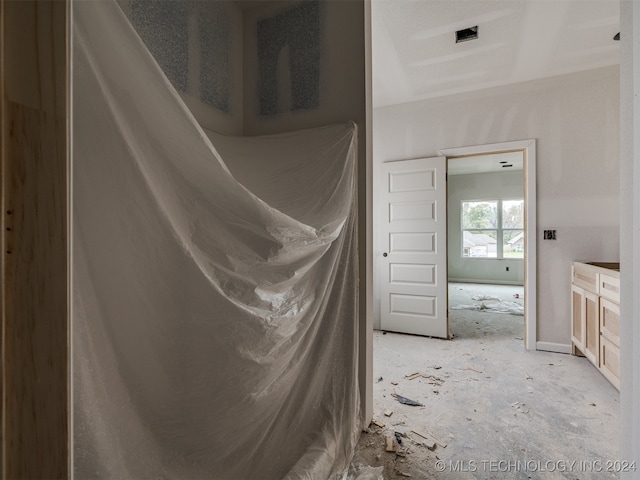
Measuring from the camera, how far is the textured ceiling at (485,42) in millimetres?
2078

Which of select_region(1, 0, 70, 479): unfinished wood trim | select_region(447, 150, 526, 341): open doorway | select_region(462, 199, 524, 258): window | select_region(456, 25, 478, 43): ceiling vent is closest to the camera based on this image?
select_region(1, 0, 70, 479): unfinished wood trim

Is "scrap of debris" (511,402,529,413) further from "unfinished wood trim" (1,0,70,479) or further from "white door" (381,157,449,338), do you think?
"unfinished wood trim" (1,0,70,479)

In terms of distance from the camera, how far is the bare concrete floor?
1.50m

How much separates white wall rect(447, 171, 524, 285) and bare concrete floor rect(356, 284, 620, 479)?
4632 mm

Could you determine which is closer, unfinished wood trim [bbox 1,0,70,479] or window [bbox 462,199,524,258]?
unfinished wood trim [bbox 1,0,70,479]

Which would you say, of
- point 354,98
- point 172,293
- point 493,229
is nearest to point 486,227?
point 493,229

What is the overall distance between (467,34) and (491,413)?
264 centimetres

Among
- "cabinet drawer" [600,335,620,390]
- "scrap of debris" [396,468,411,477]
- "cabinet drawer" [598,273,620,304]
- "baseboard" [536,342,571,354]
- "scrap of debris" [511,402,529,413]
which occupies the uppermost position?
"cabinet drawer" [598,273,620,304]

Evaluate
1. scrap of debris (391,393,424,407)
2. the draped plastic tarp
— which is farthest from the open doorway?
the draped plastic tarp

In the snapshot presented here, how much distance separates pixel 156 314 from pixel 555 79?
3.74 meters

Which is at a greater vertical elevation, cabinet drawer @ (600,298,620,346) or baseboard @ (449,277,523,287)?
cabinet drawer @ (600,298,620,346)

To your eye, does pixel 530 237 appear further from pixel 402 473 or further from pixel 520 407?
pixel 402 473

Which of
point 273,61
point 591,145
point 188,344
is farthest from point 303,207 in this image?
point 591,145

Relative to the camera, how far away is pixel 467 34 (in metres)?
2.33
